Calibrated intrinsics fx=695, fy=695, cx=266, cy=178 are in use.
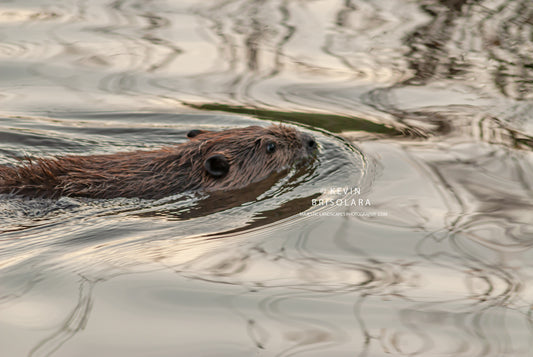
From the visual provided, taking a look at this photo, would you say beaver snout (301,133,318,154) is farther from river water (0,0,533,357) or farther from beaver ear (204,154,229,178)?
beaver ear (204,154,229,178)

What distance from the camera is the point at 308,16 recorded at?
342 inches

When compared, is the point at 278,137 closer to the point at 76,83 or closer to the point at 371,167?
the point at 371,167

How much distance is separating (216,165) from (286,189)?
554 mm

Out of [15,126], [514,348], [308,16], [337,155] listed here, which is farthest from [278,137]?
[308,16]

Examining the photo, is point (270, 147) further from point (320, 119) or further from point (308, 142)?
point (320, 119)

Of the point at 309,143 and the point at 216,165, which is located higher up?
the point at 309,143

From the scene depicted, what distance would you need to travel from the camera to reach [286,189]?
5.14 metres

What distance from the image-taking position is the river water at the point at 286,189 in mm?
3299

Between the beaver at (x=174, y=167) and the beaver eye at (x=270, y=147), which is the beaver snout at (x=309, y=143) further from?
the beaver eye at (x=270, y=147)

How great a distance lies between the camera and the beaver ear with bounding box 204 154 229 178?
5.16m

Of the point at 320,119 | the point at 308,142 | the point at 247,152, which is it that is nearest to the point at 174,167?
the point at 247,152

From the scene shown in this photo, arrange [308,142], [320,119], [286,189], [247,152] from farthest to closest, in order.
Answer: [320,119] < [308,142] < [247,152] < [286,189]

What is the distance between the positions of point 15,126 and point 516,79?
4740 mm

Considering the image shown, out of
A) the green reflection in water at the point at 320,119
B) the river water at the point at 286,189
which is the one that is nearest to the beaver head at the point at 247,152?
the river water at the point at 286,189
